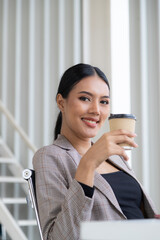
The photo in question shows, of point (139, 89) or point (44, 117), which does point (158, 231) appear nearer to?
point (139, 89)

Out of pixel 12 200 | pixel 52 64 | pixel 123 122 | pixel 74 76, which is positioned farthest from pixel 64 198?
pixel 52 64

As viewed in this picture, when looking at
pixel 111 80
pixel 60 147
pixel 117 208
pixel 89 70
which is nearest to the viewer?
pixel 117 208

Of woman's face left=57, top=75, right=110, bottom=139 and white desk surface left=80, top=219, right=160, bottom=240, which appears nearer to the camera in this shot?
white desk surface left=80, top=219, right=160, bottom=240

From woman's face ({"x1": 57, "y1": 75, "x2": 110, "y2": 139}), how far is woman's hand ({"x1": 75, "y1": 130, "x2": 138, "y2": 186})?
0.31 metres

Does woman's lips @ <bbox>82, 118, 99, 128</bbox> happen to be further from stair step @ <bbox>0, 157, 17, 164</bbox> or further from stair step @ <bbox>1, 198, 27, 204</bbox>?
stair step @ <bbox>0, 157, 17, 164</bbox>

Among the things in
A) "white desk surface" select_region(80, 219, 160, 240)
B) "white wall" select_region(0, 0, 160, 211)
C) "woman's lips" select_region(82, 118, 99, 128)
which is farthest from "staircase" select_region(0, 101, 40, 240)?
"white desk surface" select_region(80, 219, 160, 240)

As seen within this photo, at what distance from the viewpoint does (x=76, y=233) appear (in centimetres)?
118

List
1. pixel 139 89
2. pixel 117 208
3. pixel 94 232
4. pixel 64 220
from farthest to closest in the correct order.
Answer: pixel 139 89, pixel 117 208, pixel 64 220, pixel 94 232

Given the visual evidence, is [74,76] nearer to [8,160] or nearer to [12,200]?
[12,200]

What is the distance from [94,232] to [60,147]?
0.89 meters

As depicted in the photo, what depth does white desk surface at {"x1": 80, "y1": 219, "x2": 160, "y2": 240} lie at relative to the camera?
0.55 m

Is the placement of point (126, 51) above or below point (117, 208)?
above

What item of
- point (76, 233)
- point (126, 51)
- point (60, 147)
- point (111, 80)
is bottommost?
point (76, 233)

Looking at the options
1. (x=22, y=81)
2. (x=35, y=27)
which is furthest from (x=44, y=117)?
(x=35, y=27)
